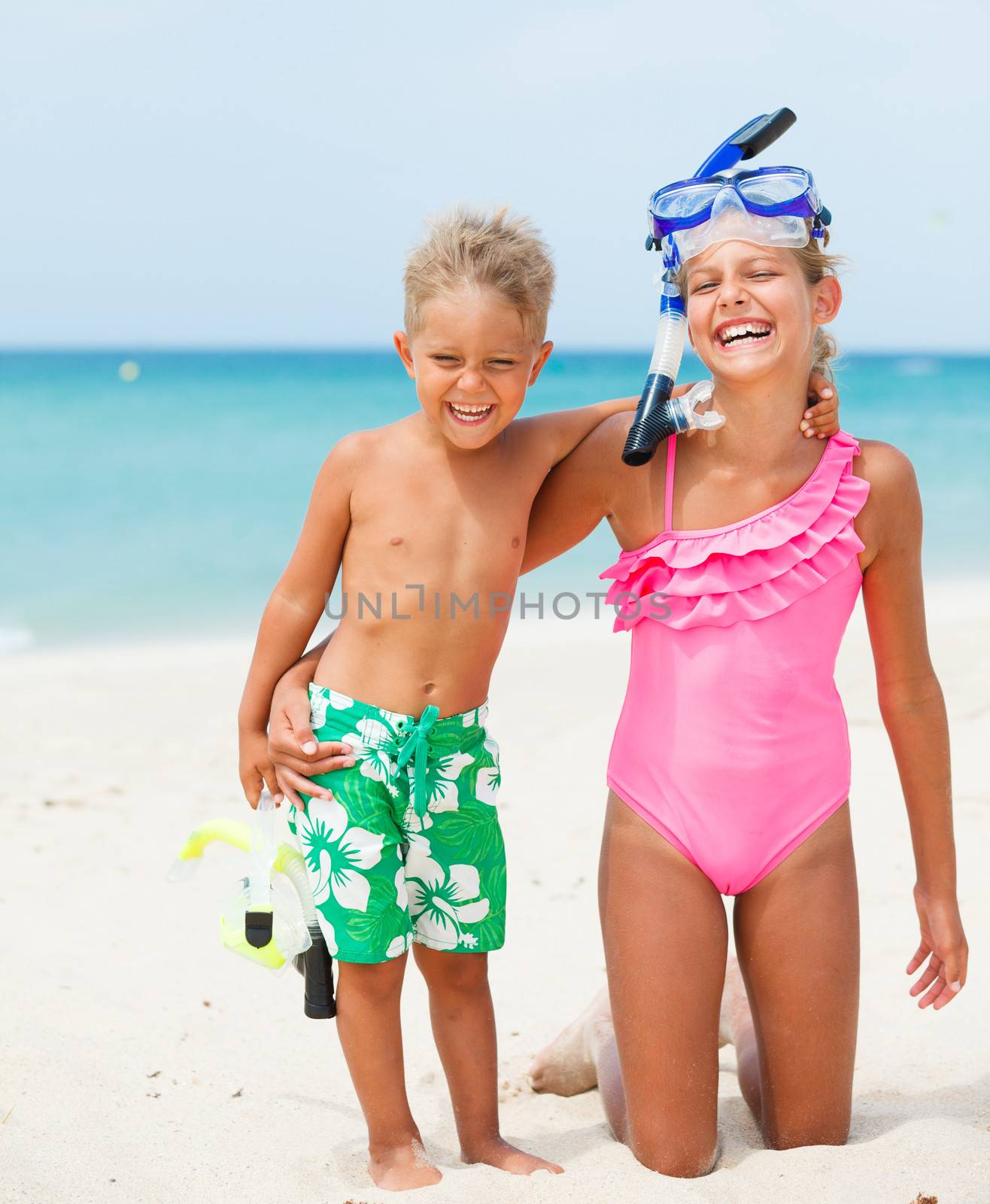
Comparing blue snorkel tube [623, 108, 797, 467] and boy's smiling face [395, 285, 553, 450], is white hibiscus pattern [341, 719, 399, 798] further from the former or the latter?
blue snorkel tube [623, 108, 797, 467]

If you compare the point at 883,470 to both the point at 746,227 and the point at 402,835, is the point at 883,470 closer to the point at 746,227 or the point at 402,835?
the point at 746,227

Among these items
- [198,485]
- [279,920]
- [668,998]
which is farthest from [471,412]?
[198,485]

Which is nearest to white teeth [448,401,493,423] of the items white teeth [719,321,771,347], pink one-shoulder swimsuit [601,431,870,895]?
pink one-shoulder swimsuit [601,431,870,895]

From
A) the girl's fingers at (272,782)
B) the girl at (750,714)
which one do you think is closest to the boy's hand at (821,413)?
the girl at (750,714)

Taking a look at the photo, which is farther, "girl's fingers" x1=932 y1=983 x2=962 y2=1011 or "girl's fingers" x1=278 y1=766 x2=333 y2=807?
"girl's fingers" x1=932 y1=983 x2=962 y2=1011

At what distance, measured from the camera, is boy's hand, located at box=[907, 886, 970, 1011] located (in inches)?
114

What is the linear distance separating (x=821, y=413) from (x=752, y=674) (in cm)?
59

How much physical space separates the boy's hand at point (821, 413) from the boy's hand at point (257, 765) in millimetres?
1418

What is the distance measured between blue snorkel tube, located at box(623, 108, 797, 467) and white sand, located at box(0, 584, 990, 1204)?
155 centimetres

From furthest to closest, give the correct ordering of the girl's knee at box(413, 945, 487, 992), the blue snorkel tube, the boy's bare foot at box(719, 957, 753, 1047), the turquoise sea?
the turquoise sea < the boy's bare foot at box(719, 957, 753, 1047) < the girl's knee at box(413, 945, 487, 992) < the blue snorkel tube

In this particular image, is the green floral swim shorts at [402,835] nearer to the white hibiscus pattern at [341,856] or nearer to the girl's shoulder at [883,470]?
the white hibiscus pattern at [341,856]

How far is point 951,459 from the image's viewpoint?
23312 millimetres

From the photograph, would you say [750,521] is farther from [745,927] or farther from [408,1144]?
[408,1144]

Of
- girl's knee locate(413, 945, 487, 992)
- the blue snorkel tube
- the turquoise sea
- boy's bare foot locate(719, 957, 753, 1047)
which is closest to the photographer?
the blue snorkel tube
